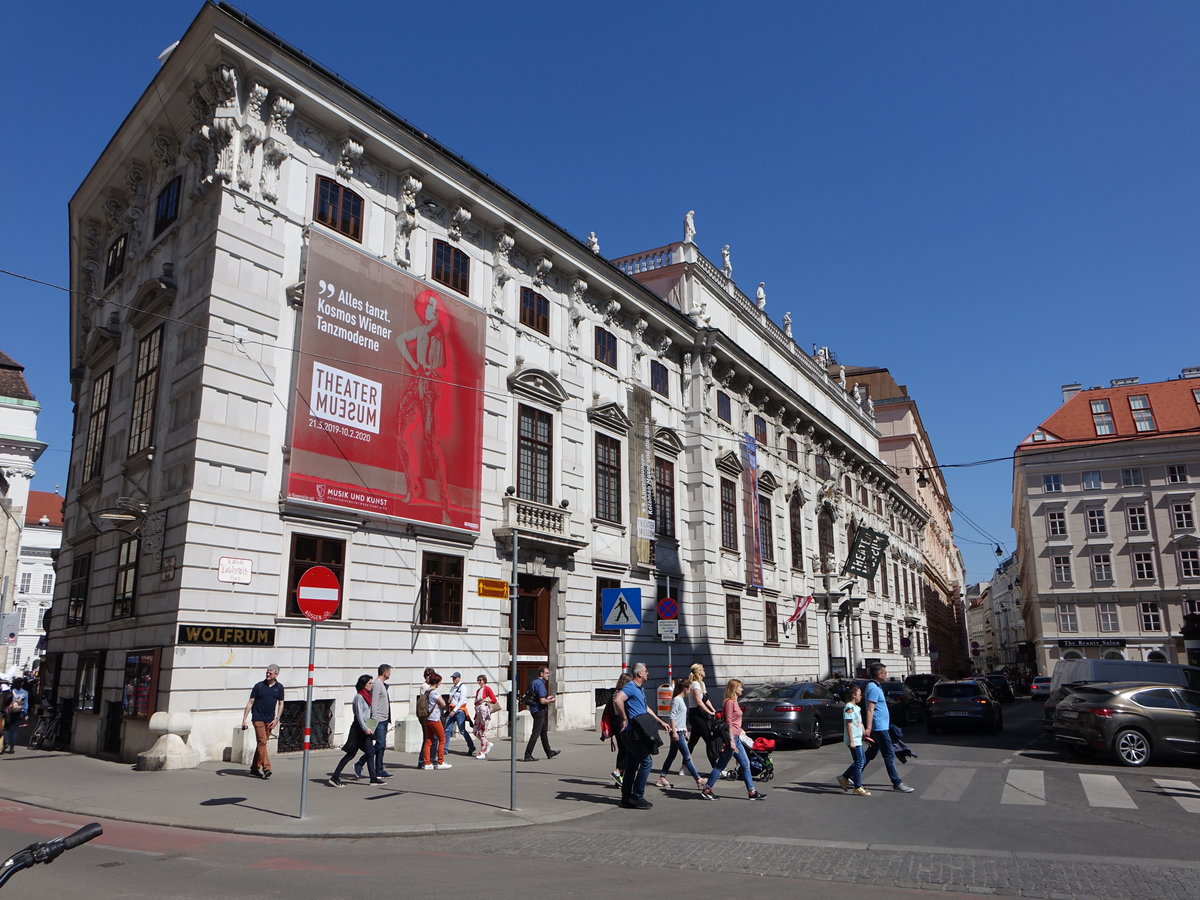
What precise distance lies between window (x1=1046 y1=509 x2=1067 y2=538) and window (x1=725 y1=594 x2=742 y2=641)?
43581 millimetres

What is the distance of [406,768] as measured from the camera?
1611cm

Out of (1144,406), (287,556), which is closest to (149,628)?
(287,556)

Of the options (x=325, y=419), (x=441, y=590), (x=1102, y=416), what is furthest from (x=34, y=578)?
(x=1102, y=416)

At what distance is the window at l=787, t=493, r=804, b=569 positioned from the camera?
41.8m

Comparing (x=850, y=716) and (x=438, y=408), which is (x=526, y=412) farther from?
(x=850, y=716)

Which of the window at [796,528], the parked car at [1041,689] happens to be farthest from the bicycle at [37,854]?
the parked car at [1041,689]

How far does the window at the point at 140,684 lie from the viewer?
1608 cm

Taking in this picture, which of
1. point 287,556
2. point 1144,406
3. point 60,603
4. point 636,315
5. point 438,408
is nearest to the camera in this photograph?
point 287,556

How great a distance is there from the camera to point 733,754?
13312 mm

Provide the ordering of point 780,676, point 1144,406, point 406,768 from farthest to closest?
1. point 1144,406
2. point 780,676
3. point 406,768

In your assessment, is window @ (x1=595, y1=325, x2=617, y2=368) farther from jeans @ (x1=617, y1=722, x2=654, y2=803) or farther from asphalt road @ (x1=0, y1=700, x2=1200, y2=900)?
jeans @ (x1=617, y1=722, x2=654, y2=803)

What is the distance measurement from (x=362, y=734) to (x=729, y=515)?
2325 cm

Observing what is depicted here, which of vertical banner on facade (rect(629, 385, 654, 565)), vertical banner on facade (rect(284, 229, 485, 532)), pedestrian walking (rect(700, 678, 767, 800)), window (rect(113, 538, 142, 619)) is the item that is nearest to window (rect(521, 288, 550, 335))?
vertical banner on facade (rect(284, 229, 485, 532))

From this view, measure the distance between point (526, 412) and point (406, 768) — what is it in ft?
37.7
